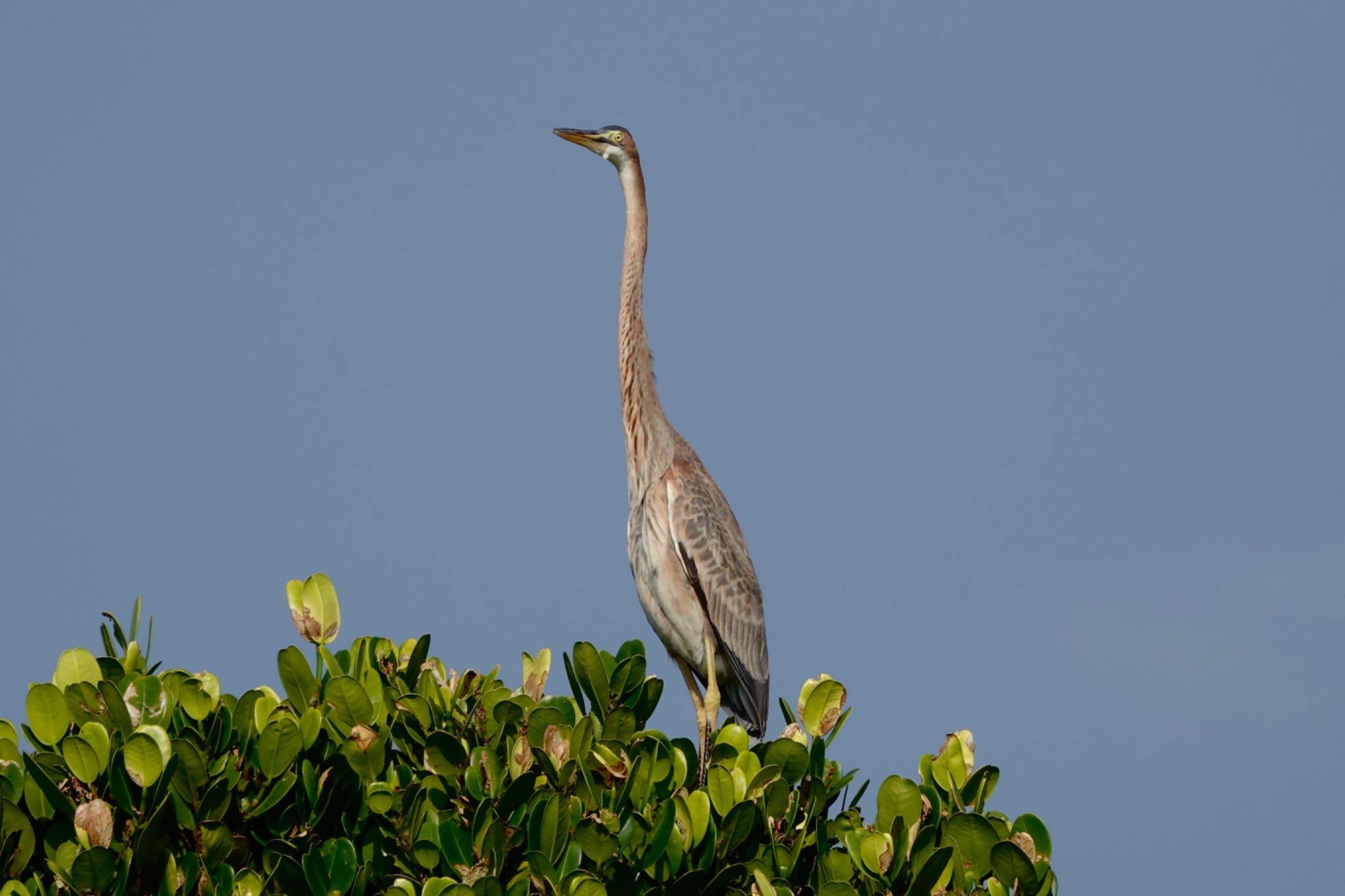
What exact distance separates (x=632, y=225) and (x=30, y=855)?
569 cm

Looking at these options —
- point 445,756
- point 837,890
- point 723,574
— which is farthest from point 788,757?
point 723,574

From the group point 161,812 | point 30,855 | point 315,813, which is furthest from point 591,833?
point 30,855

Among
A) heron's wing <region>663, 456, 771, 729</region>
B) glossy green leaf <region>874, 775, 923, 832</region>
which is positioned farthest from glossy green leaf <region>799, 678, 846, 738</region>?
heron's wing <region>663, 456, 771, 729</region>

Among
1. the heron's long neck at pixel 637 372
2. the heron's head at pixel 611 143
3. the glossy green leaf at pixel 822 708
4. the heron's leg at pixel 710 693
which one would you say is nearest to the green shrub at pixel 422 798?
the glossy green leaf at pixel 822 708

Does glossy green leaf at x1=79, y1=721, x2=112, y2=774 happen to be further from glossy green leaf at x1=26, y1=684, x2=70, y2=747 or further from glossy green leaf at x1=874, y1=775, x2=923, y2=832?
glossy green leaf at x1=874, y1=775, x2=923, y2=832

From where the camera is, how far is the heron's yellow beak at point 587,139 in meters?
9.34

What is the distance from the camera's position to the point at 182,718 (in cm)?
480

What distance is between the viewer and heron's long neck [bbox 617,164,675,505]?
28.1 ft

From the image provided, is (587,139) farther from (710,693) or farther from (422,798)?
(422,798)

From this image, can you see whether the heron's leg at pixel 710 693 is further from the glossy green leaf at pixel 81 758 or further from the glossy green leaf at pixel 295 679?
the glossy green leaf at pixel 81 758

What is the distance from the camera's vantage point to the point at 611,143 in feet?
30.6

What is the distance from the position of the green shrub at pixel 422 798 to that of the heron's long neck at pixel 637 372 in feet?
9.95

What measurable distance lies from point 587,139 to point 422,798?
551cm

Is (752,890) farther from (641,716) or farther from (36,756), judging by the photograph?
(36,756)
